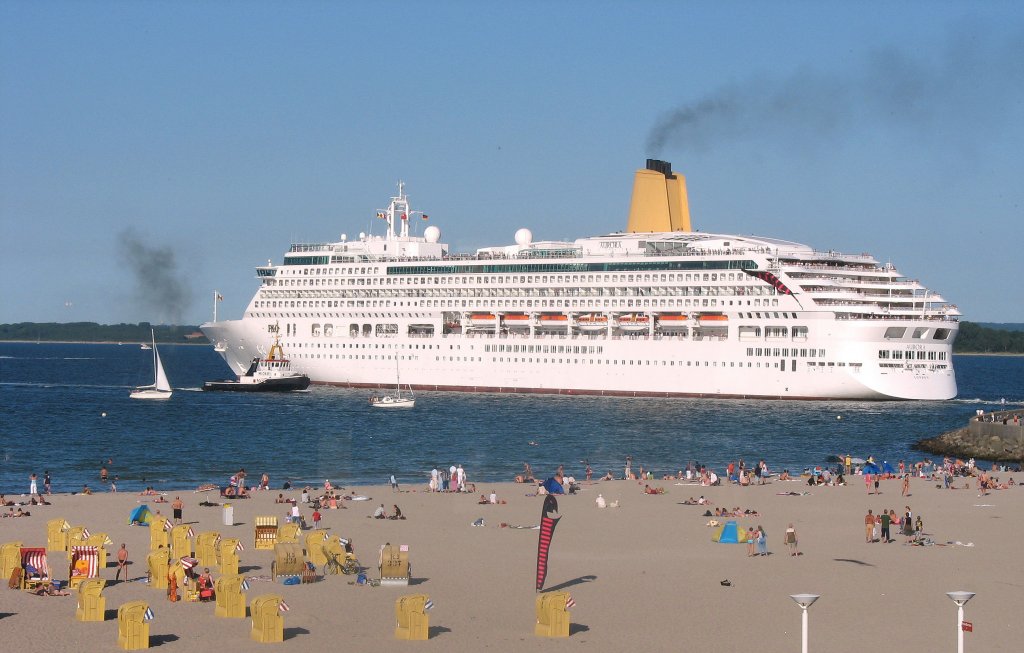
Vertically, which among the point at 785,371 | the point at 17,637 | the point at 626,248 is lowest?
the point at 17,637

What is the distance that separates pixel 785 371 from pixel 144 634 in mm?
64628

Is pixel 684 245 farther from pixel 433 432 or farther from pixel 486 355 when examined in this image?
pixel 433 432

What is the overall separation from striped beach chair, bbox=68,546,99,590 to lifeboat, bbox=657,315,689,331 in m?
63.0

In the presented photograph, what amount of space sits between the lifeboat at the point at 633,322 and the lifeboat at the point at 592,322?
108 centimetres

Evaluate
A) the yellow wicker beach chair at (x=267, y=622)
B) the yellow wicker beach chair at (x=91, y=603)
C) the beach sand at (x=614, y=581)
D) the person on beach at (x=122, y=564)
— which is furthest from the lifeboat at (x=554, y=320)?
the yellow wicker beach chair at (x=267, y=622)

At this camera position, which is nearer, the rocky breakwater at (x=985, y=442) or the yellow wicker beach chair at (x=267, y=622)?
the yellow wicker beach chair at (x=267, y=622)

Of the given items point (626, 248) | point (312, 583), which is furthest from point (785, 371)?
point (312, 583)

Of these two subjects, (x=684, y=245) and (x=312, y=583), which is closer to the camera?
(x=312, y=583)

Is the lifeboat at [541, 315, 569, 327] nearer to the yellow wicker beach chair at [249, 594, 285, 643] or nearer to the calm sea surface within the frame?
the calm sea surface

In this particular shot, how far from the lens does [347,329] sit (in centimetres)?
10088

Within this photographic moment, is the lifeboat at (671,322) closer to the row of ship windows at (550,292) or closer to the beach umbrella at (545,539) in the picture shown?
the row of ship windows at (550,292)

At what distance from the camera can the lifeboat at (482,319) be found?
3748 inches

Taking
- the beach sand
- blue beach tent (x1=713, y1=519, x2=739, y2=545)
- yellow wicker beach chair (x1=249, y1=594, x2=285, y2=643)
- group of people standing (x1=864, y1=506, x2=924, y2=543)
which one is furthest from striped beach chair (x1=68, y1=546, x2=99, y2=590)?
group of people standing (x1=864, y1=506, x2=924, y2=543)

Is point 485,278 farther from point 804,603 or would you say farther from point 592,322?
point 804,603
